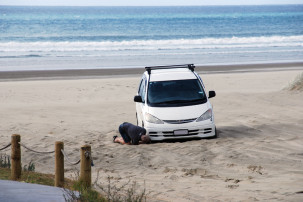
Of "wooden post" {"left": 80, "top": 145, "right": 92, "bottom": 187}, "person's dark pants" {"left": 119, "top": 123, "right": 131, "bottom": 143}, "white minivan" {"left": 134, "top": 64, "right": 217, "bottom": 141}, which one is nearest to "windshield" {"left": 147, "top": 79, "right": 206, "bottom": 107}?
"white minivan" {"left": 134, "top": 64, "right": 217, "bottom": 141}

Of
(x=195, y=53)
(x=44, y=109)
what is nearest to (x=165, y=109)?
(x=44, y=109)

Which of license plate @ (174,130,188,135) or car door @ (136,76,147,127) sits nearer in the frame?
license plate @ (174,130,188,135)

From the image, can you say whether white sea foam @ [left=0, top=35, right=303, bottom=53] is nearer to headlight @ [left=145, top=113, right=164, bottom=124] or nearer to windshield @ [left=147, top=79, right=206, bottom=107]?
windshield @ [left=147, top=79, right=206, bottom=107]

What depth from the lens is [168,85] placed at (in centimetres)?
1366

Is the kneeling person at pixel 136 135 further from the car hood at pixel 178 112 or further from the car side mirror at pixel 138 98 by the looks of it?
the car side mirror at pixel 138 98

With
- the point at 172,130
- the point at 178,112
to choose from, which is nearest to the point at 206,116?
the point at 178,112

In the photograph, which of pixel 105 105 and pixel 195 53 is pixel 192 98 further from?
pixel 195 53

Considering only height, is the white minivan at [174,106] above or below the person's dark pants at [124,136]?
above

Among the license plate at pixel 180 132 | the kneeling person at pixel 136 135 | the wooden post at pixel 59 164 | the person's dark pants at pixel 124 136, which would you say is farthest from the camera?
the person's dark pants at pixel 124 136

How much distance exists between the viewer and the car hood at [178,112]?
12.7m

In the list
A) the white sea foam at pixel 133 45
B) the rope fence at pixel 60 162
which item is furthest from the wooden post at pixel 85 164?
the white sea foam at pixel 133 45

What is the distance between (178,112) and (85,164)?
5.09 m

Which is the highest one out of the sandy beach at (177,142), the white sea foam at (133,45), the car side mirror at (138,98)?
the white sea foam at (133,45)

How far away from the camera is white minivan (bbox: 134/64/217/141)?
41.4ft
